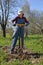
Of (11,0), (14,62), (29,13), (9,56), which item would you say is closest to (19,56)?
(9,56)

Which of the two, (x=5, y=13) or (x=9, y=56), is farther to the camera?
(x=5, y=13)

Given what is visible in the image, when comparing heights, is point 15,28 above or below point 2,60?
above

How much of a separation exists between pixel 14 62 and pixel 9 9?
28.5 metres

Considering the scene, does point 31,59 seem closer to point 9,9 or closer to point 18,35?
point 18,35

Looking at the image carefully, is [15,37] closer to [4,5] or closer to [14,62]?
[14,62]

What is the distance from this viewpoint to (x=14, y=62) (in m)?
8.28

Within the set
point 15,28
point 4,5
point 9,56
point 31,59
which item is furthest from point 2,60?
point 4,5

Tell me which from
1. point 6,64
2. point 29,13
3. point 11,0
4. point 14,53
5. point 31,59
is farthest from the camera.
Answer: point 29,13

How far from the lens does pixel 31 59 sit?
881cm

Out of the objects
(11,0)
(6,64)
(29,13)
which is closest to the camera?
(6,64)

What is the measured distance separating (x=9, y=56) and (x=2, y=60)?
50 cm

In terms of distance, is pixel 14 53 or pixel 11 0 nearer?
pixel 14 53

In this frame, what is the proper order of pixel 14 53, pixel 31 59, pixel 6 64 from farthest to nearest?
pixel 14 53 < pixel 31 59 < pixel 6 64

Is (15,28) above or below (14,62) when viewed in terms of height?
above
